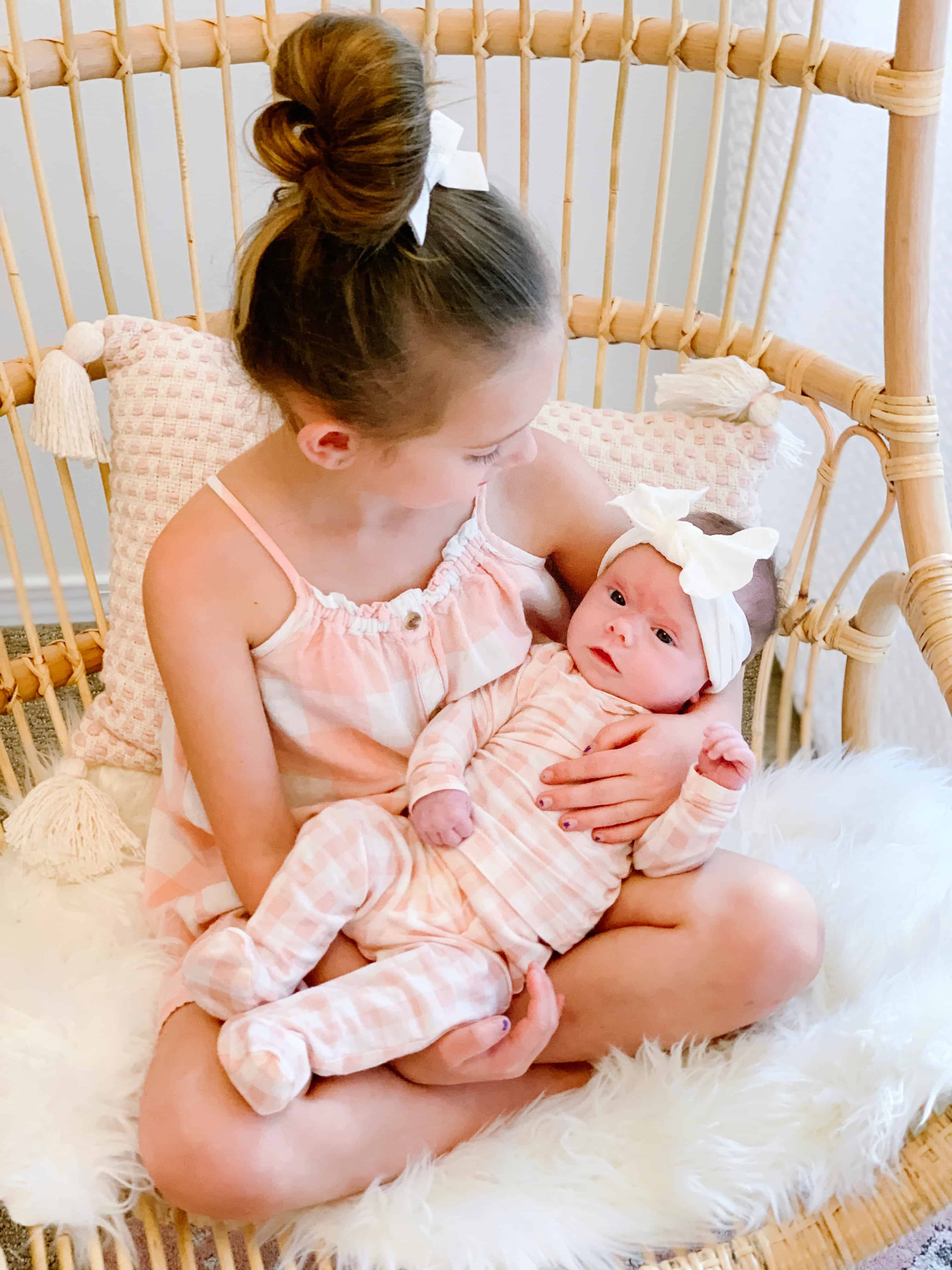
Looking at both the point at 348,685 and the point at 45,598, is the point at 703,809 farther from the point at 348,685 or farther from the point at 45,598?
the point at 45,598

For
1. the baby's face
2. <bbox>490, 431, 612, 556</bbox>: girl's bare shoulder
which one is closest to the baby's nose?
the baby's face

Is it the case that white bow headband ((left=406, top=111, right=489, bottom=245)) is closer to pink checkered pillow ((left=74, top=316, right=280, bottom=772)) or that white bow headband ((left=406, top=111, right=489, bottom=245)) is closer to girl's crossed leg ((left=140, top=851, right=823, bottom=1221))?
pink checkered pillow ((left=74, top=316, right=280, bottom=772))

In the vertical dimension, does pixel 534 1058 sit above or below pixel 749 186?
below

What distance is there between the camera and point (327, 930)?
0.74 meters

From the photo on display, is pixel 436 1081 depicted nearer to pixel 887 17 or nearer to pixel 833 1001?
pixel 833 1001

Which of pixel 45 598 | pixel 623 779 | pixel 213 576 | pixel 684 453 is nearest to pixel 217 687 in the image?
pixel 213 576

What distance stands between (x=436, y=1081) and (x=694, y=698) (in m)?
0.35

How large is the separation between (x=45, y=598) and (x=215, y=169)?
2.26 ft

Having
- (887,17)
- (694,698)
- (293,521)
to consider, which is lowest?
(694,698)

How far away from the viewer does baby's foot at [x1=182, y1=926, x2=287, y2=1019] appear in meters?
0.71

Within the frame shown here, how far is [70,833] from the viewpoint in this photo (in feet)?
2.90

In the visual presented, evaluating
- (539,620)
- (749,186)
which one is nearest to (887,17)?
(749,186)

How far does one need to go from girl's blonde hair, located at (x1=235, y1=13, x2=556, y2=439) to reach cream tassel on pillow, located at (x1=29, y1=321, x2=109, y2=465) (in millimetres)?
268

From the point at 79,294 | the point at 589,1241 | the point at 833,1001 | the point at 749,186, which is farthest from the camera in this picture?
the point at 79,294
